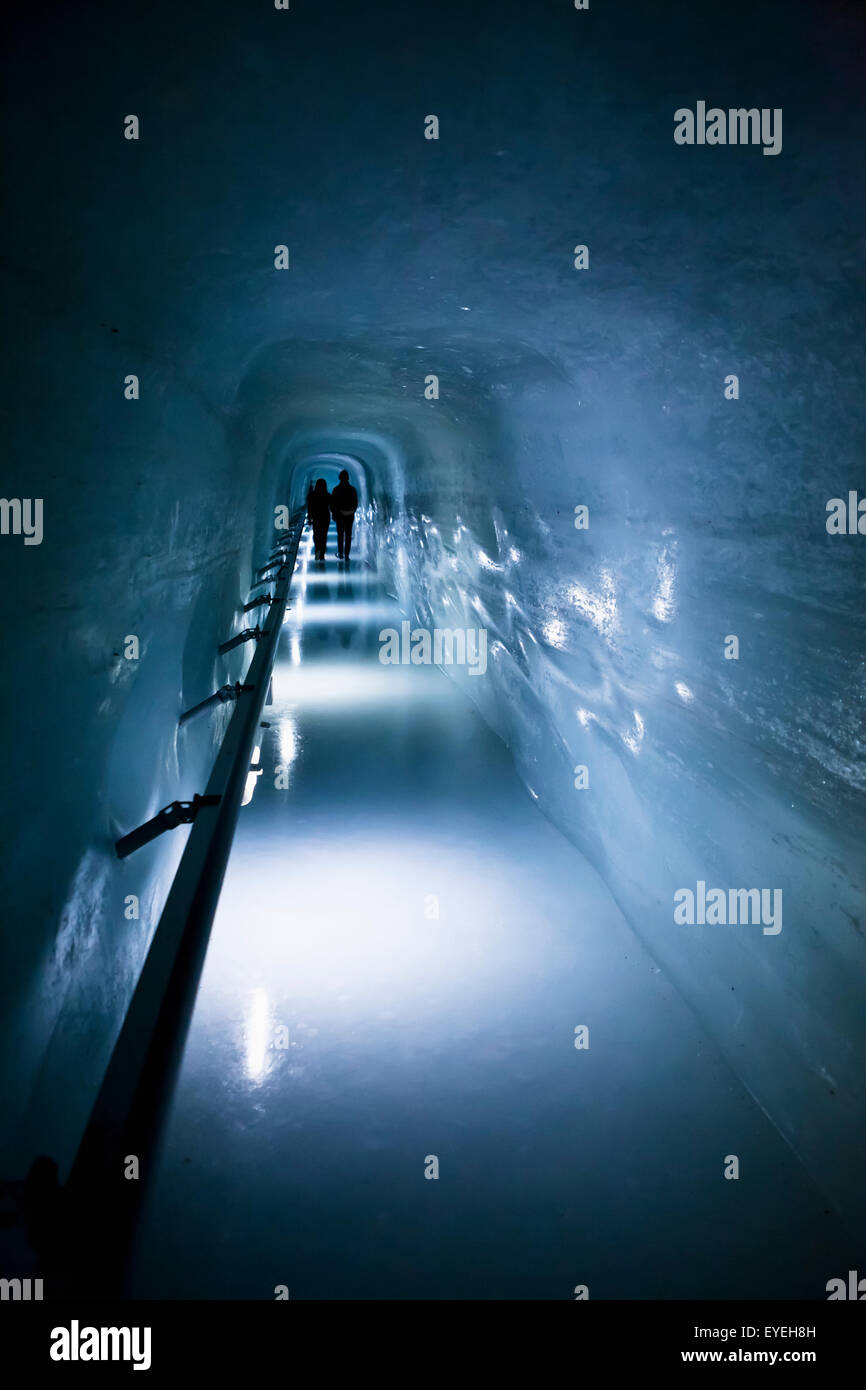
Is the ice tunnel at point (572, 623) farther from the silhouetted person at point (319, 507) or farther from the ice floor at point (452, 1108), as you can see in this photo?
the silhouetted person at point (319, 507)

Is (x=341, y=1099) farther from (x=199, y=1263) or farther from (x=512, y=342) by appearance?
(x=512, y=342)

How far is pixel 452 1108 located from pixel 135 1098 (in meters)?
2.10

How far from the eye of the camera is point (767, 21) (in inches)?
75.5

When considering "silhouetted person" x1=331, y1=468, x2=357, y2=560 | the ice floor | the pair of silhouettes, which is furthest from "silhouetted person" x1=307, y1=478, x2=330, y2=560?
the ice floor

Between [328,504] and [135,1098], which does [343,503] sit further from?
[135,1098]

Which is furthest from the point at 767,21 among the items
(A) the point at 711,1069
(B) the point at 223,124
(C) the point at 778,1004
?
(A) the point at 711,1069

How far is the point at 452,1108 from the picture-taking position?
126 inches

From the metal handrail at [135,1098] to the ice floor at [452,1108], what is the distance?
0.42ft

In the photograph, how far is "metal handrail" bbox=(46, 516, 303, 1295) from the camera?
1173 millimetres

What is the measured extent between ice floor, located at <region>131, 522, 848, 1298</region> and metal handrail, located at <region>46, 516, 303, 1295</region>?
13 cm

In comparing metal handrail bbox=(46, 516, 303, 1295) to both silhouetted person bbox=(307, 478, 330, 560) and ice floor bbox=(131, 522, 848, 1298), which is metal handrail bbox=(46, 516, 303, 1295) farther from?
silhouetted person bbox=(307, 478, 330, 560)

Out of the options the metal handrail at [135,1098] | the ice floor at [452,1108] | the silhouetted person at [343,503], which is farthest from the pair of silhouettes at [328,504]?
the metal handrail at [135,1098]

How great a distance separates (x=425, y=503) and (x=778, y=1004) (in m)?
7.72

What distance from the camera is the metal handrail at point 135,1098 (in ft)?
Result: 3.85
